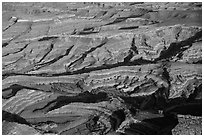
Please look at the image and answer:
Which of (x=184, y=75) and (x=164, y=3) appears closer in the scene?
(x=184, y=75)

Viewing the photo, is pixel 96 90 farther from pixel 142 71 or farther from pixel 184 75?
pixel 184 75

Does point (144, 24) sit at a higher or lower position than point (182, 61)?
higher

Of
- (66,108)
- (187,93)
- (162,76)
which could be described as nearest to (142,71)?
(162,76)

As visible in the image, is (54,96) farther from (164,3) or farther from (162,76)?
(164,3)

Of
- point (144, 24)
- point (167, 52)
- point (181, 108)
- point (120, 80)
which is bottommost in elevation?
point (181, 108)

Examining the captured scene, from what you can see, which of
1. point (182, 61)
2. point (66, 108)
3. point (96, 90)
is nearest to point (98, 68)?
point (96, 90)

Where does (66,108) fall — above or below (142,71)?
below
